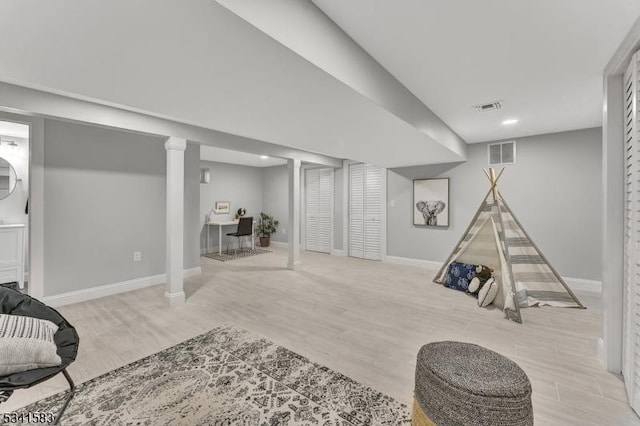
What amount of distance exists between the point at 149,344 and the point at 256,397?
1.23 metres

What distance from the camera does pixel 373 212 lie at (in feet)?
19.3

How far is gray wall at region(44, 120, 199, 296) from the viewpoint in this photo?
3.12 metres

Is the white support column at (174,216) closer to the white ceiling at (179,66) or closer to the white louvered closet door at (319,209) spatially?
the white ceiling at (179,66)

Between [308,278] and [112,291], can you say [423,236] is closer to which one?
[308,278]

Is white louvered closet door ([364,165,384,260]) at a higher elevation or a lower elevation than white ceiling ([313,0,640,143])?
lower

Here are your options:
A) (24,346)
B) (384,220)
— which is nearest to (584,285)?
(384,220)

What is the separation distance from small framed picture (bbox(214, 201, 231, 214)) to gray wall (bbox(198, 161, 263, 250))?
0.30 feet

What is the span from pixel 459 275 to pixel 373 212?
2.43 meters

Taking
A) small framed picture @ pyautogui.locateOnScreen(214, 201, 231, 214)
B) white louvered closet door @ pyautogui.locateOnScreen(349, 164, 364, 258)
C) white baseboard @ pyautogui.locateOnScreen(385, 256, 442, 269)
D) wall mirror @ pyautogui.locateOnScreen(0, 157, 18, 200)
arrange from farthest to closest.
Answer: small framed picture @ pyautogui.locateOnScreen(214, 201, 231, 214)
white louvered closet door @ pyautogui.locateOnScreen(349, 164, 364, 258)
white baseboard @ pyautogui.locateOnScreen(385, 256, 442, 269)
wall mirror @ pyautogui.locateOnScreen(0, 157, 18, 200)

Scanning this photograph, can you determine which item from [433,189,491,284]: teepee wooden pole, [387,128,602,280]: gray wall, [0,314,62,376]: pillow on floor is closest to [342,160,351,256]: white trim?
[387,128,602,280]: gray wall

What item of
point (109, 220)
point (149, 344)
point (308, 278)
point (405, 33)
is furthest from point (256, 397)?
point (109, 220)

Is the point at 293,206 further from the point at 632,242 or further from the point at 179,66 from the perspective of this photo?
the point at 632,242

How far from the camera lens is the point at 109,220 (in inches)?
140

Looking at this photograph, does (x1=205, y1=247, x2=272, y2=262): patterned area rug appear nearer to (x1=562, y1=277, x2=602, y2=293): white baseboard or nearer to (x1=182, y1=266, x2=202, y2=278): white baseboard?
(x1=182, y1=266, x2=202, y2=278): white baseboard
